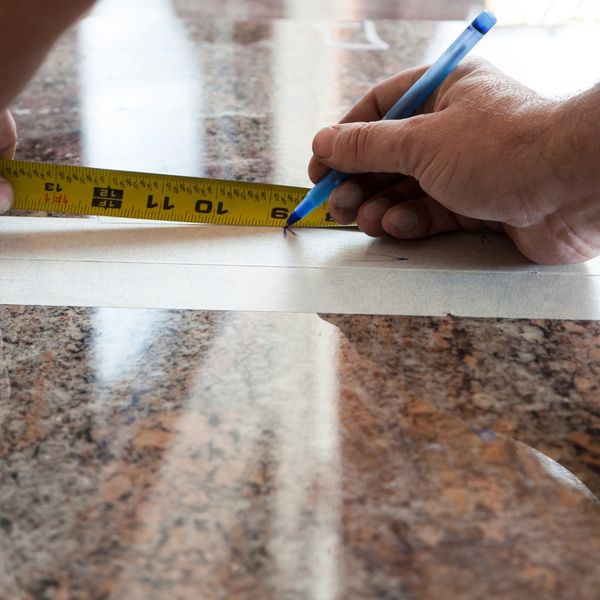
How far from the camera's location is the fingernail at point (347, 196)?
136cm

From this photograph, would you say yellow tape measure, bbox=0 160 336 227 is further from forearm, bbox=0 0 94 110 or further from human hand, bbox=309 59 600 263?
forearm, bbox=0 0 94 110

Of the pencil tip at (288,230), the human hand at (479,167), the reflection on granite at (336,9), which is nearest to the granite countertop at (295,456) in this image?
the human hand at (479,167)

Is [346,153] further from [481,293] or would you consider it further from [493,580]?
[493,580]

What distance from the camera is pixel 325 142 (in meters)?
1.32

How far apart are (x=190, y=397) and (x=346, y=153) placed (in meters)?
0.52

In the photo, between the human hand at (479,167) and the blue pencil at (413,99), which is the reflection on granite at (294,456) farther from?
the blue pencil at (413,99)

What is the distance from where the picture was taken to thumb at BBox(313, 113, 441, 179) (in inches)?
47.9

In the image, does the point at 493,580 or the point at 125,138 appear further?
the point at 125,138

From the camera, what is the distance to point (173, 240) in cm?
133

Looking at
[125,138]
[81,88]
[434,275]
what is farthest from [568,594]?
[81,88]

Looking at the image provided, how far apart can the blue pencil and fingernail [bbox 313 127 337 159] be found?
0.05m

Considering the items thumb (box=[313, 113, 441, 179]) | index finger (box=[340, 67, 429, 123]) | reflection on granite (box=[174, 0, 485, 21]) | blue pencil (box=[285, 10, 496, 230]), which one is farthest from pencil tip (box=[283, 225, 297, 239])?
reflection on granite (box=[174, 0, 485, 21])

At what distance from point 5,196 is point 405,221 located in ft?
2.28

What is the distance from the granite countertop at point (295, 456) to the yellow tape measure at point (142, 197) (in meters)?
0.29
